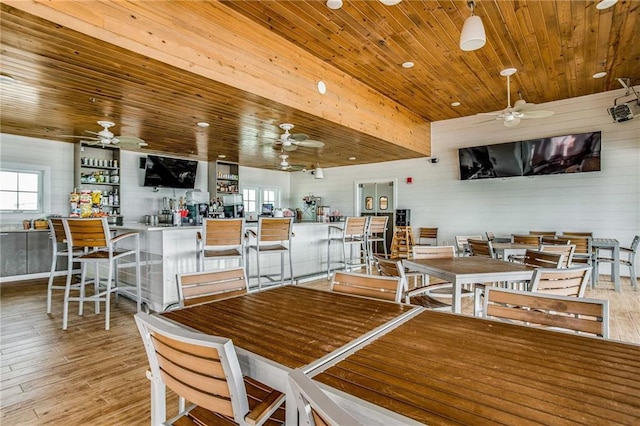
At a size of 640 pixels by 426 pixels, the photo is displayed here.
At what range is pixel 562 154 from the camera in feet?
20.9

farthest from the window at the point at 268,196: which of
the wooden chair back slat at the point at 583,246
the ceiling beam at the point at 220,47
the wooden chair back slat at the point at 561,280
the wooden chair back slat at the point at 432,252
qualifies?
the wooden chair back slat at the point at 561,280

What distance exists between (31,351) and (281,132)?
4.47 metres

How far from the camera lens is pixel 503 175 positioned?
23.1 feet

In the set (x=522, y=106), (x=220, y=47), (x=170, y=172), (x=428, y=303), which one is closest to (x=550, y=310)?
(x=428, y=303)

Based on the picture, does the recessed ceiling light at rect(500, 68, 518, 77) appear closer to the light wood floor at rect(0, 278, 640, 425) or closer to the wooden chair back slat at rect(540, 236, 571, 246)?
the wooden chair back slat at rect(540, 236, 571, 246)

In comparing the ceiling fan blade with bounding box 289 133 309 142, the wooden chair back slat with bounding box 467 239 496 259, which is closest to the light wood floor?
the wooden chair back slat with bounding box 467 239 496 259

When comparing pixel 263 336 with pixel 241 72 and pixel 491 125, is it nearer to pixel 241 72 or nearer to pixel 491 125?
pixel 241 72

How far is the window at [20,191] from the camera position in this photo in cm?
630

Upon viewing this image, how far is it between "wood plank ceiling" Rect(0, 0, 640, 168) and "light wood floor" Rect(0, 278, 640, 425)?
2.65m

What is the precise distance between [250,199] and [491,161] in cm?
684

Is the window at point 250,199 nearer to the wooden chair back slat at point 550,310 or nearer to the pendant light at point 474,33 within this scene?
the pendant light at point 474,33

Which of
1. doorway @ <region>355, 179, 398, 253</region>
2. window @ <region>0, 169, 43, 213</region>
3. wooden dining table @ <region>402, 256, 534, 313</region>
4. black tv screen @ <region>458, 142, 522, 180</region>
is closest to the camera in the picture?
wooden dining table @ <region>402, 256, 534, 313</region>

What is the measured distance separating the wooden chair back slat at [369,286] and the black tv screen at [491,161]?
6291 millimetres

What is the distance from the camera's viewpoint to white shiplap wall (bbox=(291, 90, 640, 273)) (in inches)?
238
